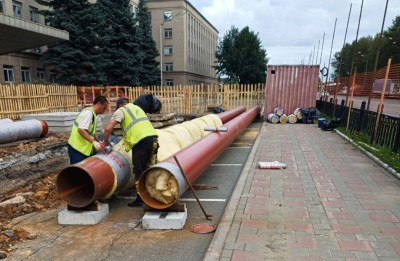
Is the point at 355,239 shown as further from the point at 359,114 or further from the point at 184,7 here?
the point at 184,7

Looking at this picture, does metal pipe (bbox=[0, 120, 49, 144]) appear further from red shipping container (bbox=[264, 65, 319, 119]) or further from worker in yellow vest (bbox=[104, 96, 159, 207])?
red shipping container (bbox=[264, 65, 319, 119])

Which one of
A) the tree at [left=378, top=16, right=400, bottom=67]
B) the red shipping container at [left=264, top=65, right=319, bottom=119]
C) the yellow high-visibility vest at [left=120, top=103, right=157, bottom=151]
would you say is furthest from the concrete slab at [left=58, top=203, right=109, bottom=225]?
the tree at [left=378, top=16, right=400, bottom=67]

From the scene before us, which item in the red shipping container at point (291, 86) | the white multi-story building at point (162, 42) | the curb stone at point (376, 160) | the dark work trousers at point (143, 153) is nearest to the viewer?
the dark work trousers at point (143, 153)

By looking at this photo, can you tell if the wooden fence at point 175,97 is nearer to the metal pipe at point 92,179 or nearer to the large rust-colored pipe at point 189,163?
the metal pipe at point 92,179

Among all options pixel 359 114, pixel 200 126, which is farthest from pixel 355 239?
pixel 359 114

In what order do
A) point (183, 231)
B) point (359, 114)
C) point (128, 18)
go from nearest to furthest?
point (183, 231)
point (359, 114)
point (128, 18)

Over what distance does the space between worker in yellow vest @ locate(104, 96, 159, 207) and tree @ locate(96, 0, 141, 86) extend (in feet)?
90.1

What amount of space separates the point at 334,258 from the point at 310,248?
0.97ft

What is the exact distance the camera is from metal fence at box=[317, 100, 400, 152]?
8.06 metres

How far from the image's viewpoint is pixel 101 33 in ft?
95.1

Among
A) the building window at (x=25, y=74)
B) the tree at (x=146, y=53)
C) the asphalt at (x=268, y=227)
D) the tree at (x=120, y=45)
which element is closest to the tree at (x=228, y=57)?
the tree at (x=146, y=53)

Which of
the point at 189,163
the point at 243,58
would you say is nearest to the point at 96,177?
the point at 189,163

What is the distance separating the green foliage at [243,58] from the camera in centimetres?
5594

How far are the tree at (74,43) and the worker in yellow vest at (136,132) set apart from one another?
23051 mm
